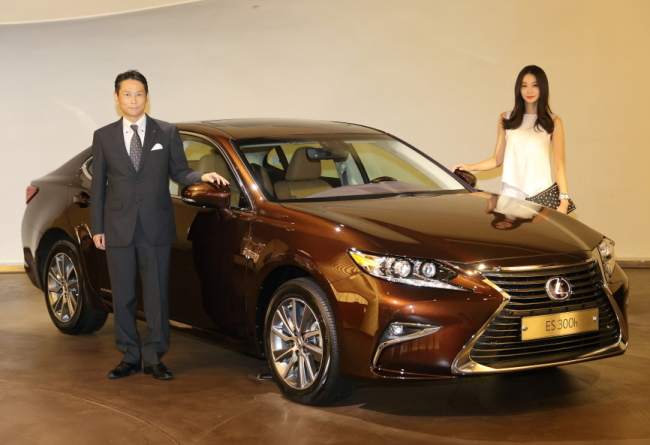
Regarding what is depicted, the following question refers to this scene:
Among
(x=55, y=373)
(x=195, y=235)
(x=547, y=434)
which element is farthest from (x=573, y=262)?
(x=55, y=373)

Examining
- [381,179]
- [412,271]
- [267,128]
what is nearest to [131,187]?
[267,128]

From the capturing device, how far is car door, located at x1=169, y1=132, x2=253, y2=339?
5.11 meters

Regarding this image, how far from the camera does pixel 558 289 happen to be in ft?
14.4

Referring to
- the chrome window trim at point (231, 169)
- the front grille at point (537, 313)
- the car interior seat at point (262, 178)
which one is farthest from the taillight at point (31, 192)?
the front grille at point (537, 313)

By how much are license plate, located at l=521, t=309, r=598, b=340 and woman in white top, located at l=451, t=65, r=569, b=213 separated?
182 cm

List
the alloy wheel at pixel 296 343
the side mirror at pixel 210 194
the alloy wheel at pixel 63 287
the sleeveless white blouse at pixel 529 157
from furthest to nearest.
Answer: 1. the alloy wheel at pixel 63 287
2. the sleeveless white blouse at pixel 529 157
3. the side mirror at pixel 210 194
4. the alloy wheel at pixel 296 343

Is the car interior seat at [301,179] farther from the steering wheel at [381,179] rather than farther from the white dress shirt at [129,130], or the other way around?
the white dress shirt at [129,130]

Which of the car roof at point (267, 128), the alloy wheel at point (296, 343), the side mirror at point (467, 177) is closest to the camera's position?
the alloy wheel at point (296, 343)

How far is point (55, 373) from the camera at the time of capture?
222 inches

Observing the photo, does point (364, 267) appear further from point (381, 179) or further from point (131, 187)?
point (131, 187)

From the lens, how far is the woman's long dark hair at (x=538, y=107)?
6.26 metres

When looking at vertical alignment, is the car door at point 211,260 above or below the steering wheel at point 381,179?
below

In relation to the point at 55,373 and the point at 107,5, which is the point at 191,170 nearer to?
the point at 55,373

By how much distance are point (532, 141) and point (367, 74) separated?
3737 mm
